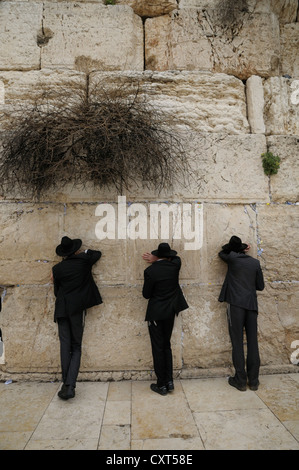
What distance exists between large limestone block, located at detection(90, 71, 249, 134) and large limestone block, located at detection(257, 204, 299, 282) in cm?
124

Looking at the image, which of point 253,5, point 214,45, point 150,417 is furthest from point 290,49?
point 150,417

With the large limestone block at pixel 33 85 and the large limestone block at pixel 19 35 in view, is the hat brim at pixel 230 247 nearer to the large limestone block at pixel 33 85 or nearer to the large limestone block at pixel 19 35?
the large limestone block at pixel 33 85

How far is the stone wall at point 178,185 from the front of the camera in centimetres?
367

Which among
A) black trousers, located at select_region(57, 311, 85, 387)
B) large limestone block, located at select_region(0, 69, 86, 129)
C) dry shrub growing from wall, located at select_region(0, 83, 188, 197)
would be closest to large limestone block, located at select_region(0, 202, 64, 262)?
dry shrub growing from wall, located at select_region(0, 83, 188, 197)

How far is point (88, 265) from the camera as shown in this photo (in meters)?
3.43

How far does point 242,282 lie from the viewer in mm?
3432

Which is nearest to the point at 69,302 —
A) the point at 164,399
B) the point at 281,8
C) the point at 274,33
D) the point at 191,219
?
the point at 164,399

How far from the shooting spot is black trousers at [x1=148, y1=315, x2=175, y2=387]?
10.7ft

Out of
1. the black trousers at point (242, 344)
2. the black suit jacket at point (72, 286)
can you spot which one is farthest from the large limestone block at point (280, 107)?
the black suit jacket at point (72, 286)

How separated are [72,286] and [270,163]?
2983 mm

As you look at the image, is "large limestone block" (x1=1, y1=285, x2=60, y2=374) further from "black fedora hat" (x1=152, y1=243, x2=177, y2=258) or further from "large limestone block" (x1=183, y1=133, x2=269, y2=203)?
"large limestone block" (x1=183, y1=133, x2=269, y2=203)

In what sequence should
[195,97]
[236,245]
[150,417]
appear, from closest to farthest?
1. [150,417]
2. [236,245]
3. [195,97]

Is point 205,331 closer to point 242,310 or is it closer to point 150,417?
point 242,310

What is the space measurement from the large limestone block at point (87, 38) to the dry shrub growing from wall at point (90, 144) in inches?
18.1
